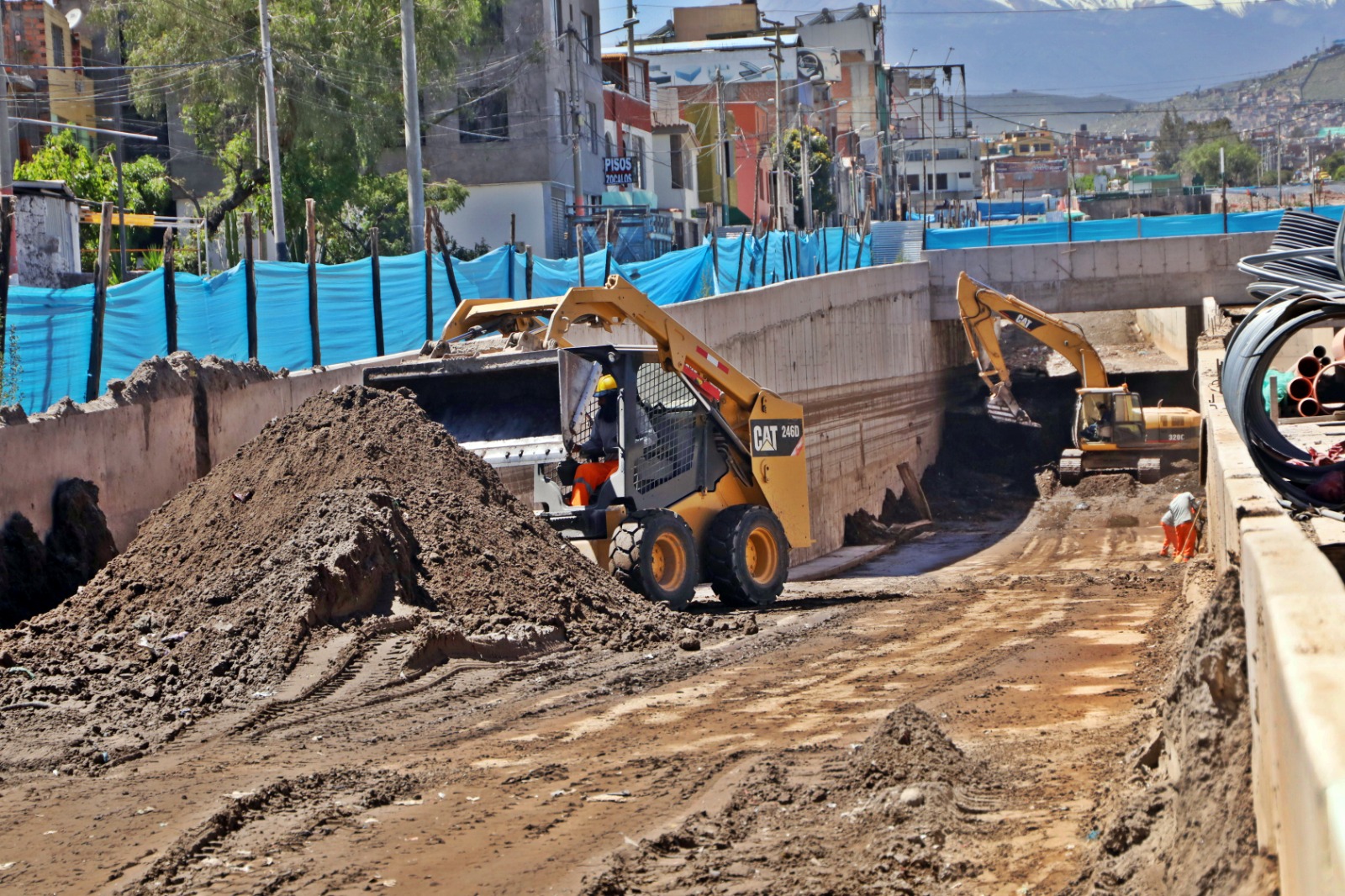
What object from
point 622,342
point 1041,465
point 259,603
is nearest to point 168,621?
point 259,603

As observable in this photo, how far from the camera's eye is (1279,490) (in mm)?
11242

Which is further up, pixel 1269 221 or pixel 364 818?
pixel 1269 221

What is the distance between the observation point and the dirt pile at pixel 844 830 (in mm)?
A: 5598

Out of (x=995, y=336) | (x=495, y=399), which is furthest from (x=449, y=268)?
(x=995, y=336)

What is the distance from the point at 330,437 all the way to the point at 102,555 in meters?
2.07

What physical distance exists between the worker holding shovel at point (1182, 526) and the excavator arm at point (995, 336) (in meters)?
12.8

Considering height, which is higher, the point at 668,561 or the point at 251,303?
the point at 251,303

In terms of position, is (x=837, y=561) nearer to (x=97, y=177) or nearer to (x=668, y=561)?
(x=668, y=561)

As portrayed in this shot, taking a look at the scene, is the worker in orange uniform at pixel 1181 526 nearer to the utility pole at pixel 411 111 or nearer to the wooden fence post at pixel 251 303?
the utility pole at pixel 411 111

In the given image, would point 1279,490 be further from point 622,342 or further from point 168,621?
point 622,342

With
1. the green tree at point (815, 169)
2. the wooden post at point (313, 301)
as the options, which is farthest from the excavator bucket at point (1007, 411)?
the green tree at point (815, 169)

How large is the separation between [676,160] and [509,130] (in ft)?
65.9

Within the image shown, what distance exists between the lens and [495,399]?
14.5 meters

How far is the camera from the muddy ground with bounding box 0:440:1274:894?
558 centimetres
